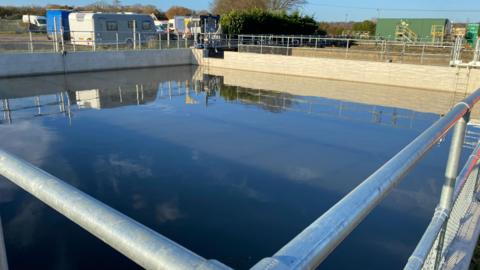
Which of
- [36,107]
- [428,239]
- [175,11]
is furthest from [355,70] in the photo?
[175,11]

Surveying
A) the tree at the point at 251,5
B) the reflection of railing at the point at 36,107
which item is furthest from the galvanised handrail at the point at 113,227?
the tree at the point at 251,5

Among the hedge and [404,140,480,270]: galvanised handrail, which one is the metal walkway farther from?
the hedge

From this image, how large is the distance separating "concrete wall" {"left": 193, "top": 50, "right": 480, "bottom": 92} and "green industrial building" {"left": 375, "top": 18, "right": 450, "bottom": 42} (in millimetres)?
17645

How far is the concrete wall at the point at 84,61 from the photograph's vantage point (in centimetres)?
1609

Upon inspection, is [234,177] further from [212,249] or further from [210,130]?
[210,130]

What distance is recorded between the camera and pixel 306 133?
8.71 m

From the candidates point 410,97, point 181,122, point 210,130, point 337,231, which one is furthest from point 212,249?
point 410,97

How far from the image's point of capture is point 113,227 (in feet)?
2.53

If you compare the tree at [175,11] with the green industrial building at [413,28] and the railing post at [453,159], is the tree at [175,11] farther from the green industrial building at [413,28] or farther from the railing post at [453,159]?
the railing post at [453,159]

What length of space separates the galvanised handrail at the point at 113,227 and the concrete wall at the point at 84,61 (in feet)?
56.7

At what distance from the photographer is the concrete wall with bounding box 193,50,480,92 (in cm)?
1493

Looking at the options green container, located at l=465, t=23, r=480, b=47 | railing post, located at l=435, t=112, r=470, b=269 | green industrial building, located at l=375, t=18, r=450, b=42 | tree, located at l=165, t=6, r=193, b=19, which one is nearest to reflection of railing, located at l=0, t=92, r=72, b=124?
railing post, located at l=435, t=112, r=470, b=269

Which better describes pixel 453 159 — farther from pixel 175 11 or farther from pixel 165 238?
pixel 175 11

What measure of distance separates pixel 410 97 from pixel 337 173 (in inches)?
339
